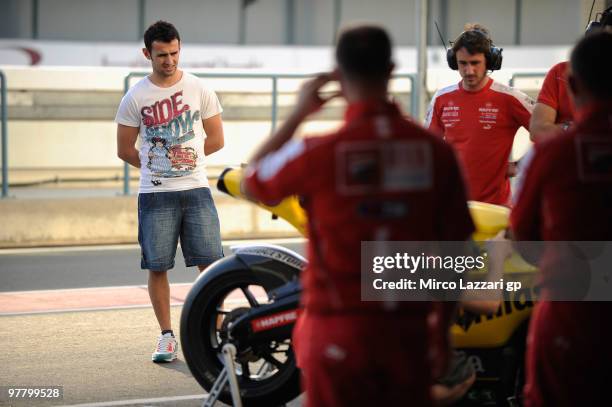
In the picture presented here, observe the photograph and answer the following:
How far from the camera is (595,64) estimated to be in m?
3.86

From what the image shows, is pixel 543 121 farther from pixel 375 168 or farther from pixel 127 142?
pixel 375 168

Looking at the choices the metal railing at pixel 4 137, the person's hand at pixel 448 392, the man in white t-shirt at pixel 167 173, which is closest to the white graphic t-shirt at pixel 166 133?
the man in white t-shirt at pixel 167 173

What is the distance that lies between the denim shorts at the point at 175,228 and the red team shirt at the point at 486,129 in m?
1.68

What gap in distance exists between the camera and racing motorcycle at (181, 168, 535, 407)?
5504mm

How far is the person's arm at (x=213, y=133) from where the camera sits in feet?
25.8

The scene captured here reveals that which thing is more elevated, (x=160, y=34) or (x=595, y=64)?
(x=160, y=34)

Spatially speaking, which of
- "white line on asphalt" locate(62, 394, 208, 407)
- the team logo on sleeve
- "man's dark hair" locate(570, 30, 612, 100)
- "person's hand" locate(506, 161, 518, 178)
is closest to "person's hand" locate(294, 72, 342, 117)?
the team logo on sleeve

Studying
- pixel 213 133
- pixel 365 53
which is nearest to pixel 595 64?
pixel 365 53

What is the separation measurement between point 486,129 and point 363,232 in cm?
373

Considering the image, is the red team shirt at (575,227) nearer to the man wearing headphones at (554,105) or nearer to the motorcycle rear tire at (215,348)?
the motorcycle rear tire at (215,348)

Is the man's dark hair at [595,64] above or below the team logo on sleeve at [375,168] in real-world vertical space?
above

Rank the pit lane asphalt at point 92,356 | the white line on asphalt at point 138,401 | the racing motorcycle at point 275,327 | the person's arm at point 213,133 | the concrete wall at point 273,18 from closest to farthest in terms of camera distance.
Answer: the racing motorcycle at point 275,327
the white line on asphalt at point 138,401
the pit lane asphalt at point 92,356
the person's arm at point 213,133
the concrete wall at point 273,18

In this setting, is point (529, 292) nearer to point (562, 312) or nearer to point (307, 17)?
point (562, 312)

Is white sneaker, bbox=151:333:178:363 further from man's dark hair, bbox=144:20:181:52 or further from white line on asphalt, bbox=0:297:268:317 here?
man's dark hair, bbox=144:20:181:52
